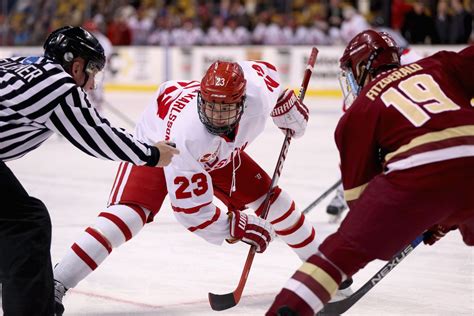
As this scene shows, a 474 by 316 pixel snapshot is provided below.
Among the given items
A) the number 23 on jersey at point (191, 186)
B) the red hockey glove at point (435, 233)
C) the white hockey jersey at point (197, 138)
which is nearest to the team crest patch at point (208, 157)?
the white hockey jersey at point (197, 138)

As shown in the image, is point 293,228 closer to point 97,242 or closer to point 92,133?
point 97,242

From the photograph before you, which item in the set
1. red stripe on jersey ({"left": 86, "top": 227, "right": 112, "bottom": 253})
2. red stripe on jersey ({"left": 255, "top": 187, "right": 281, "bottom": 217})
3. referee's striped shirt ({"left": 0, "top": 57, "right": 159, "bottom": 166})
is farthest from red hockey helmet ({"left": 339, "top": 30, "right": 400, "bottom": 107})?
red stripe on jersey ({"left": 86, "top": 227, "right": 112, "bottom": 253})

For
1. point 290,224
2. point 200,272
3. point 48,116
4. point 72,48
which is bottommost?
point 200,272

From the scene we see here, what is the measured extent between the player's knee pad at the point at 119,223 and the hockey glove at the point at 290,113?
680 millimetres

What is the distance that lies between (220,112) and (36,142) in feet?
2.03

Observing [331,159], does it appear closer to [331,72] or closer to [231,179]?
[231,179]

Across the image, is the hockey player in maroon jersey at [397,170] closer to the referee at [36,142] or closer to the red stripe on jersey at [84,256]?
the referee at [36,142]

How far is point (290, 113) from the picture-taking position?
3.46 metres

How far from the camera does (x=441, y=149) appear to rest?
7.21ft

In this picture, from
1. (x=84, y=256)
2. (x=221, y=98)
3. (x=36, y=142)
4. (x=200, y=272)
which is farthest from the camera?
(x=200, y=272)

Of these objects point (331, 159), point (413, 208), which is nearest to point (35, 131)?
point (413, 208)

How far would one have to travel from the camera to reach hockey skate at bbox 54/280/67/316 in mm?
2912

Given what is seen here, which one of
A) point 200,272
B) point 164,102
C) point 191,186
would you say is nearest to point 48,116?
point 191,186

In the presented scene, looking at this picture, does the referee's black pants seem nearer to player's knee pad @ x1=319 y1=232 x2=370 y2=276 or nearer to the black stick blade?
the black stick blade
